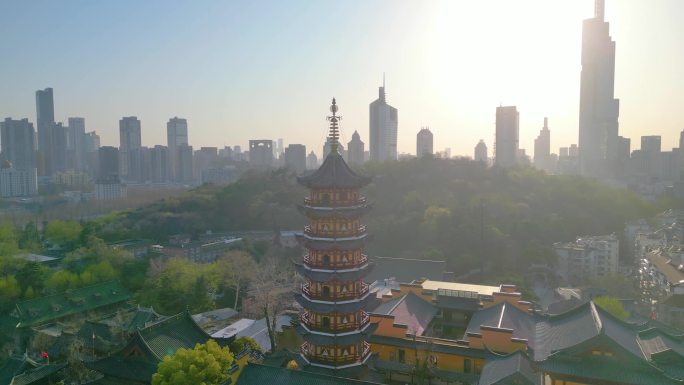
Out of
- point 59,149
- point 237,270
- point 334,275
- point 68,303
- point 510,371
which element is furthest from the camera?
point 59,149

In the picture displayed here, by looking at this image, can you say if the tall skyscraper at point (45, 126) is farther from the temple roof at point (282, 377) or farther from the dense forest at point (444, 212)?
the temple roof at point (282, 377)

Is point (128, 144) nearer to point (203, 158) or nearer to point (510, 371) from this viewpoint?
point (203, 158)

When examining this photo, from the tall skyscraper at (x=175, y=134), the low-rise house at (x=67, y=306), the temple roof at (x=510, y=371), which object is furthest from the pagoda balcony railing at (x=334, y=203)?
the tall skyscraper at (x=175, y=134)

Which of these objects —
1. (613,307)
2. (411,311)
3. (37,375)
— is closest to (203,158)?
(37,375)

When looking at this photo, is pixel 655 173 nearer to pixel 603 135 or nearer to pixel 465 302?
pixel 603 135

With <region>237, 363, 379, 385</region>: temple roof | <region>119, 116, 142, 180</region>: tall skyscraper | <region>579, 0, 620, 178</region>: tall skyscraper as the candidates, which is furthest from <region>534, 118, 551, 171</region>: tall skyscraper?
<region>237, 363, 379, 385</region>: temple roof
